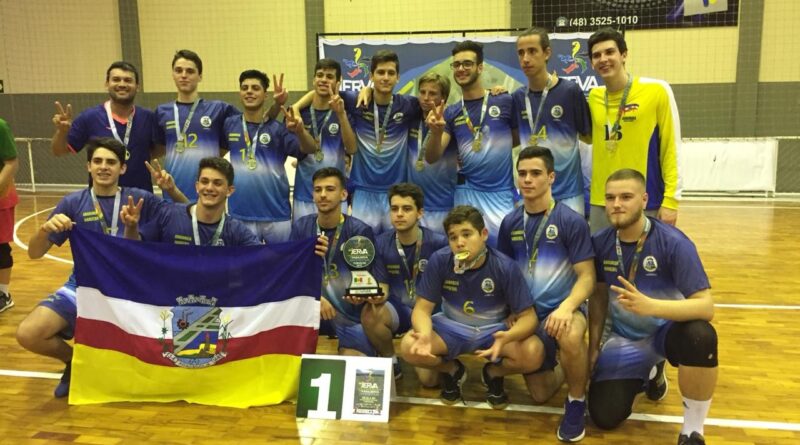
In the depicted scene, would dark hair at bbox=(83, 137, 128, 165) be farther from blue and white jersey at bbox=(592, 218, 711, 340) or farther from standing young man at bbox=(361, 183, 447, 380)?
blue and white jersey at bbox=(592, 218, 711, 340)

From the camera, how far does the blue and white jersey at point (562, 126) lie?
15.3 ft

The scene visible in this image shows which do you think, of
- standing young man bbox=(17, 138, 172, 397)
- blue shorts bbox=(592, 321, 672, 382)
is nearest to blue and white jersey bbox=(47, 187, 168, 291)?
standing young man bbox=(17, 138, 172, 397)

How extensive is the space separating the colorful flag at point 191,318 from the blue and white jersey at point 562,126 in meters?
1.98

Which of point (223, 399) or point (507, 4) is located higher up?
point (507, 4)

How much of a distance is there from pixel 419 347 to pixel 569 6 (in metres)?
11.9

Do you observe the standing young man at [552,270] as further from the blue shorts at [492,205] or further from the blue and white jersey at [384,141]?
the blue and white jersey at [384,141]

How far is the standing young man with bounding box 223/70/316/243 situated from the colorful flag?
122cm

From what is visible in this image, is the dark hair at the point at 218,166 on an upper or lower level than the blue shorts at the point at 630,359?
upper

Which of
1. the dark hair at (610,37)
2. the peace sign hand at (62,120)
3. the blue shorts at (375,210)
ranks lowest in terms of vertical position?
the blue shorts at (375,210)

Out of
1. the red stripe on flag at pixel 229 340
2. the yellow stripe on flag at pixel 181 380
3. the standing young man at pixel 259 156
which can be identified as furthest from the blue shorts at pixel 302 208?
the yellow stripe on flag at pixel 181 380

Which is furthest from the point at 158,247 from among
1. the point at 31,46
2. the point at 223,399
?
the point at 31,46

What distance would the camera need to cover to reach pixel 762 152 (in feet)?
43.4

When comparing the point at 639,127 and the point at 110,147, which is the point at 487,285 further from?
the point at 110,147

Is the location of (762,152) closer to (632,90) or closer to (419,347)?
(632,90)
